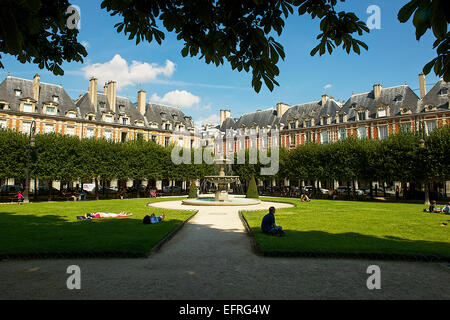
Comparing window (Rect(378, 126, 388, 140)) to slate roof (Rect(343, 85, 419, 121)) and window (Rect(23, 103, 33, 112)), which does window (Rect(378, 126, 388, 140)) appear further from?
window (Rect(23, 103, 33, 112))

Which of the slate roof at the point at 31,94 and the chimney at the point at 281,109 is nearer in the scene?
the slate roof at the point at 31,94

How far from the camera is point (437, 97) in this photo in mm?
38656

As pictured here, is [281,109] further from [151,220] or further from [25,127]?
[151,220]

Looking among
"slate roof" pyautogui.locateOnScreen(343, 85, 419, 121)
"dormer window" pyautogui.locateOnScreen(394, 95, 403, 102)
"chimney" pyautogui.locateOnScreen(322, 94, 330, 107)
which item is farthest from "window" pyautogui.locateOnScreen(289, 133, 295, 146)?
"dormer window" pyautogui.locateOnScreen(394, 95, 403, 102)

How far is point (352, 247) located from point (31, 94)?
1830 inches

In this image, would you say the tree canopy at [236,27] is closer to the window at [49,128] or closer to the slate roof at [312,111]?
the window at [49,128]

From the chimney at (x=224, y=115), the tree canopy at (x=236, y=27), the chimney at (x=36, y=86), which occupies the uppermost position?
Result: the chimney at (x=224, y=115)

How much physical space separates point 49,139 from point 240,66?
104 ft


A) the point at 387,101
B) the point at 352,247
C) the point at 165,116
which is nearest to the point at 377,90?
the point at 387,101

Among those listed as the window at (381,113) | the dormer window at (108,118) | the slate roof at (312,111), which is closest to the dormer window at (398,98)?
the window at (381,113)

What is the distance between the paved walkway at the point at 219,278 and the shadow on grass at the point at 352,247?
306mm

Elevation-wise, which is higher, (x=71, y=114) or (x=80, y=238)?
(x=71, y=114)

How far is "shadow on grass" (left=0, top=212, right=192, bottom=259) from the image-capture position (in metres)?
7.39

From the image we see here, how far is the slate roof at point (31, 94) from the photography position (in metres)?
38.4
